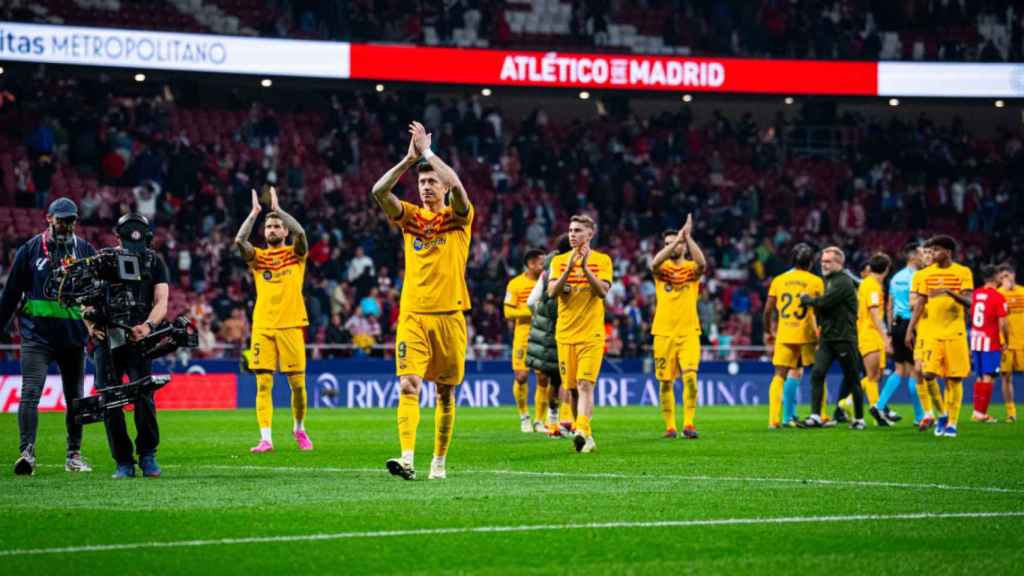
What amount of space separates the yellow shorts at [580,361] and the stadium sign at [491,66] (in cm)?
2227

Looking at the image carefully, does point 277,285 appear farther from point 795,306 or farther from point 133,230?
point 795,306

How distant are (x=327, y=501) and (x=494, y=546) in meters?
2.34

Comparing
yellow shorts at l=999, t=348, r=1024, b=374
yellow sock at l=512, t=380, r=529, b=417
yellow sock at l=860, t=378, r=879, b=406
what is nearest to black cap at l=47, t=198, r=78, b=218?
yellow sock at l=512, t=380, r=529, b=417

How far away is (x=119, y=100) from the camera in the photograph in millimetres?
36344

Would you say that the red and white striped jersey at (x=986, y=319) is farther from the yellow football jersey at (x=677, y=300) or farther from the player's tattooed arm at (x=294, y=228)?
the player's tattooed arm at (x=294, y=228)

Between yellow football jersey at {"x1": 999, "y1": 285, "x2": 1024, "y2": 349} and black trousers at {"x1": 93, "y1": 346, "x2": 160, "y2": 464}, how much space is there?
16.9 m

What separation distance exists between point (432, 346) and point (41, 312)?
12.3ft

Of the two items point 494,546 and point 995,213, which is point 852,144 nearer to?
point 995,213

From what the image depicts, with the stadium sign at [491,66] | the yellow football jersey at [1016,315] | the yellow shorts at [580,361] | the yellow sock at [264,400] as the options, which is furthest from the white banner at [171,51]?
the yellow shorts at [580,361]

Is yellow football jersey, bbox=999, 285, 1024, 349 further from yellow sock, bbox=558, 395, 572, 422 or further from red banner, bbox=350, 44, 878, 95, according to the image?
red banner, bbox=350, 44, 878, 95

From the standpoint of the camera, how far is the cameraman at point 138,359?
1170 cm

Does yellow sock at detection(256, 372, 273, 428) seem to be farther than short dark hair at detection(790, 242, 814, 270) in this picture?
No

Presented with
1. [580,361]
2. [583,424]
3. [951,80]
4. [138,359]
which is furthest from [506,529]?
[951,80]

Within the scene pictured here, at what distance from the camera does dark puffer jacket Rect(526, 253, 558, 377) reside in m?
18.2
